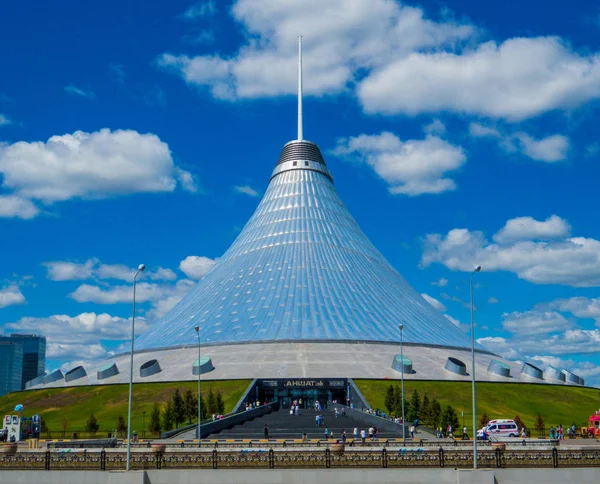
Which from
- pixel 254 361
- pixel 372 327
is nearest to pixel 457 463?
pixel 254 361

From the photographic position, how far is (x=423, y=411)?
49.1m

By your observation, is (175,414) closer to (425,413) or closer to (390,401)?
(390,401)

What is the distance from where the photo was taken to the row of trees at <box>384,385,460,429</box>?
152ft

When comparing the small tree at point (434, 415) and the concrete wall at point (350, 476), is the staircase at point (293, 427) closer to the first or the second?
the small tree at point (434, 415)

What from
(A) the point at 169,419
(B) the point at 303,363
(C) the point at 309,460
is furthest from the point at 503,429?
(B) the point at 303,363

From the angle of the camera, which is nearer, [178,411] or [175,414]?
[175,414]

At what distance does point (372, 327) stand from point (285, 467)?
53349 millimetres

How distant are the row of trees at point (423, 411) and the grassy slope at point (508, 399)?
3.83 m

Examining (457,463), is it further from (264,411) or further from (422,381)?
(422,381)

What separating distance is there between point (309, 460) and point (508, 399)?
41.3 meters

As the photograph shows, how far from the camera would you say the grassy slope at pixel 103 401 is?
56.5 metres

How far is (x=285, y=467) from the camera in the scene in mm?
23828

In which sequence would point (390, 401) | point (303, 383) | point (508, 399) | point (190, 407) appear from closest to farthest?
point (190, 407), point (390, 401), point (303, 383), point (508, 399)

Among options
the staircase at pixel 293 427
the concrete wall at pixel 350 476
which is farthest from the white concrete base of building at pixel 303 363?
the concrete wall at pixel 350 476
